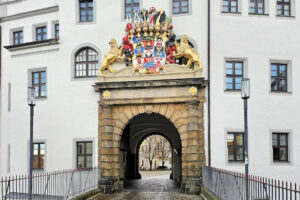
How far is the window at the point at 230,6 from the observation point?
1697 centimetres

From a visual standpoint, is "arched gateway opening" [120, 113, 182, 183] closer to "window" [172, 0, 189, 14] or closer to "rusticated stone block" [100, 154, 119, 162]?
"rusticated stone block" [100, 154, 119, 162]

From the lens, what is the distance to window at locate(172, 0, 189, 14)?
17.1m

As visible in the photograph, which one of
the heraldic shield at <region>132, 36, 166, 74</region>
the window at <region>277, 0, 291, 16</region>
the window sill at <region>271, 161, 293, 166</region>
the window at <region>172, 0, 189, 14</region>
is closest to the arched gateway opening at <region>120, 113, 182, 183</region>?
the heraldic shield at <region>132, 36, 166, 74</region>

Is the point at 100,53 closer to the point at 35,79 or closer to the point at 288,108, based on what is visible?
the point at 35,79

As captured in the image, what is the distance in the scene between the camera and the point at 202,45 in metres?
16.6

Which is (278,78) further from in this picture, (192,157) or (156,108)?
(156,108)

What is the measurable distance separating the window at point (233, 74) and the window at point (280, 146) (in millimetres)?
2631

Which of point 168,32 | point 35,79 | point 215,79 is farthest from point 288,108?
A: point 35,79

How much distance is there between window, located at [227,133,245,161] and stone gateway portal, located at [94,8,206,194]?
3.79 ft

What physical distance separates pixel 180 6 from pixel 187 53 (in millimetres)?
2450

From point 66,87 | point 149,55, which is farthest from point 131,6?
point 66,87

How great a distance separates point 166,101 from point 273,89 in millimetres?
4681

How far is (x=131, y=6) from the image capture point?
17641 millimetres

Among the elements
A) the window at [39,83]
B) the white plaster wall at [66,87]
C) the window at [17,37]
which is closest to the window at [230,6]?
the white plaster wall at [66,87]
